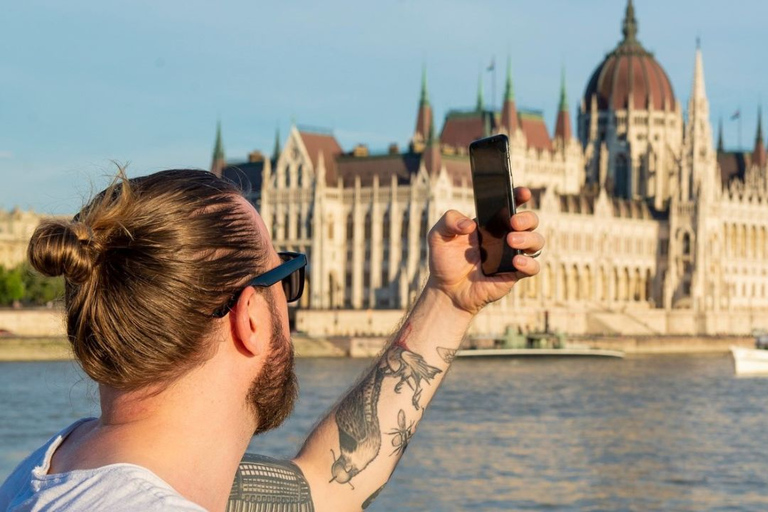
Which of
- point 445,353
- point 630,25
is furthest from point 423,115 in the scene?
point 445,353

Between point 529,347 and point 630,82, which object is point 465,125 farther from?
point 529,347

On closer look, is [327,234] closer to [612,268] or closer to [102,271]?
[612,268]

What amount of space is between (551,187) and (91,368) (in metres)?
78.0

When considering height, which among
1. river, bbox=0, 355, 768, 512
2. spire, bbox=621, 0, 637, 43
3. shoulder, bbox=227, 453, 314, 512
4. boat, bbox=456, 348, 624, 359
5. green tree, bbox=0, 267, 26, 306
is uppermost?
spire, bbox=621, 0, 637, 43

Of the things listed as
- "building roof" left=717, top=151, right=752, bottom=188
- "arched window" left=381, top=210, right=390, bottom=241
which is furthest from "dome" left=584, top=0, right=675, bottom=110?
"arched window" left=381, top=210, right=390, bottom=241

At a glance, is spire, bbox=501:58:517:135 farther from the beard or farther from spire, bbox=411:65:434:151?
the beard

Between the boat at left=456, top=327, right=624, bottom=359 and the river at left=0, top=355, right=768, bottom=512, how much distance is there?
941 cm

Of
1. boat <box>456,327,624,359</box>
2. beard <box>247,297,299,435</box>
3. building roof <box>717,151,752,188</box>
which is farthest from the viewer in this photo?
building roof <box>717,151,752,188</box>

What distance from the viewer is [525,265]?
247cm

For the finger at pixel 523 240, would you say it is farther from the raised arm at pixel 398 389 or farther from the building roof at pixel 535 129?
the building roof at pixel 535 129

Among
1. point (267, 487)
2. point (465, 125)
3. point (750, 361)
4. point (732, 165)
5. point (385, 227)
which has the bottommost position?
point (750, 361)

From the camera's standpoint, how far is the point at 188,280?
2.07 m

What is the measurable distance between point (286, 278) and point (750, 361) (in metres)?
52.2

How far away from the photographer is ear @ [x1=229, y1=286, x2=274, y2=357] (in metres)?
2.13
